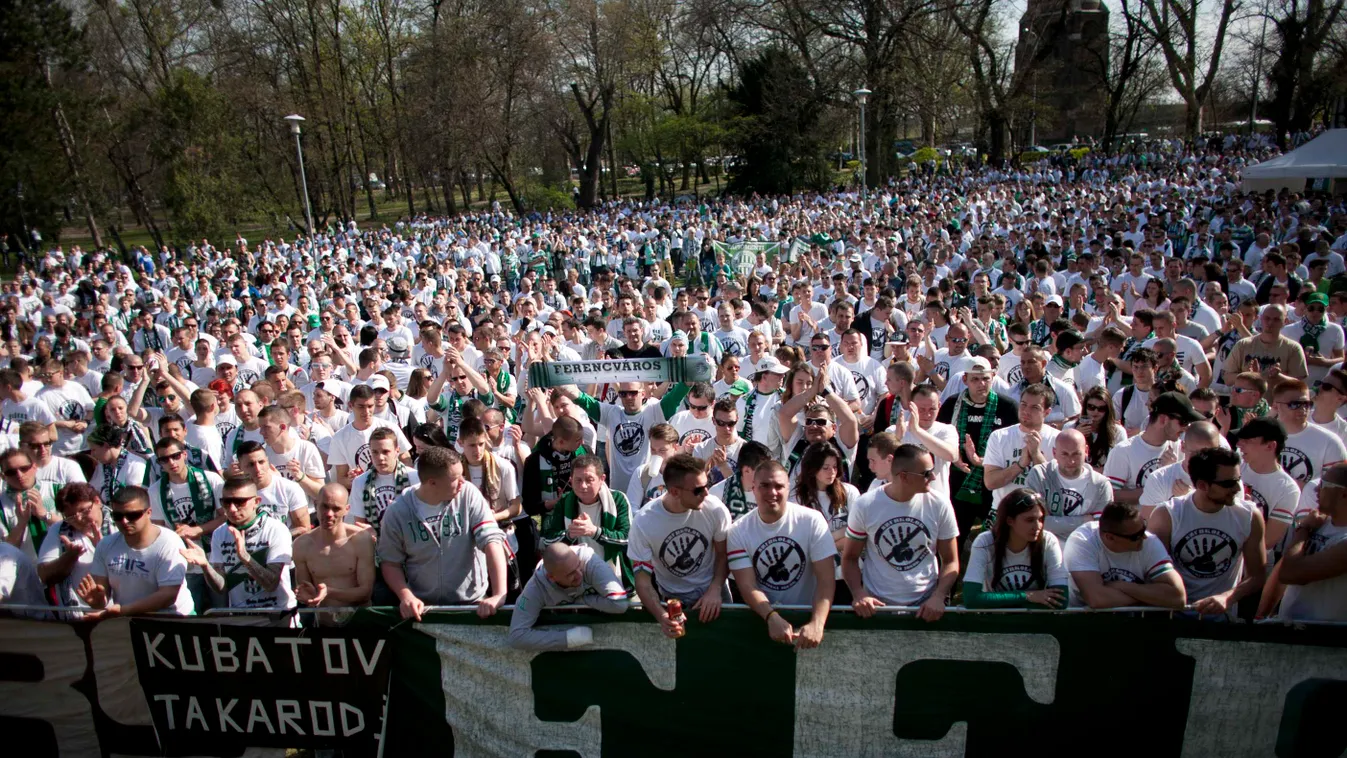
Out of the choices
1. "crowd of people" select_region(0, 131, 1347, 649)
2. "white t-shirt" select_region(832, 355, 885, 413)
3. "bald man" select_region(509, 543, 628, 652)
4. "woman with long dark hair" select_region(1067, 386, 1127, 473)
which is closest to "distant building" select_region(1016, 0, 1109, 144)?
"crowd of people" select_region(0, 131, 1347, 649)

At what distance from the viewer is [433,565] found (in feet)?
16.9

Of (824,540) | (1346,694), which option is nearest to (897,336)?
(824,540)

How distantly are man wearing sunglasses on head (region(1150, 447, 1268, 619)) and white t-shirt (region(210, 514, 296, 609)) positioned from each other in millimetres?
4721

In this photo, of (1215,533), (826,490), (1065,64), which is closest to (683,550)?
(826,490)

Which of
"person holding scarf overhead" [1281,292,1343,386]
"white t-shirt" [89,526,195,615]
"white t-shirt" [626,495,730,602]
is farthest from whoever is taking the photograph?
"person holding scarf overhead" [1281,292,1343,386]

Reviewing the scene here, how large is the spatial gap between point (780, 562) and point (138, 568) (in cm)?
348

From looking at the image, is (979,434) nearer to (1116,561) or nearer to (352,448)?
(1116,561)

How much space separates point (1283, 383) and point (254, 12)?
49.1 metres

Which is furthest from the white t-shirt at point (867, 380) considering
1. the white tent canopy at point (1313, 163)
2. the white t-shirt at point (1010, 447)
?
the white tent canopy at point (1313, 163)

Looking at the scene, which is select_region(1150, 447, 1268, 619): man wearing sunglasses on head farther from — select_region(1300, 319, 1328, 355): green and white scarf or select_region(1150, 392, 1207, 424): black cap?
select_region(1300, 319, 1328, 355): green and white scarf

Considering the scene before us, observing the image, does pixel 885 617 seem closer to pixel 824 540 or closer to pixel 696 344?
pixel 824 540

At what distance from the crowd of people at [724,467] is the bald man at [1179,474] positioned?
2 centimetres

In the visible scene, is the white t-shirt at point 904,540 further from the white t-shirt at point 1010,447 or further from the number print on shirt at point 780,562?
the white t-shirt at point 1010,447

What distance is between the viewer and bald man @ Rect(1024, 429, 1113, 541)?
17.5 feet
